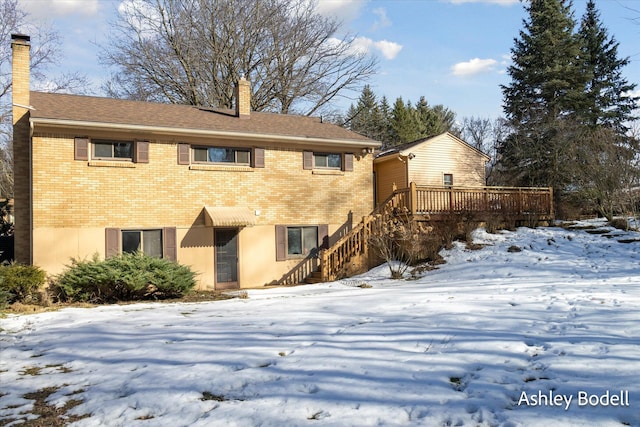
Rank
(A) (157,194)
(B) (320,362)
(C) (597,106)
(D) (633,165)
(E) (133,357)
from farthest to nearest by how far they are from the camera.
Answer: (C) (597,106), (D) (633,165), (A) (157,194), (E) (133,357), (B) (320,362)

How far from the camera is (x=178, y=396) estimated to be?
4.68 meters

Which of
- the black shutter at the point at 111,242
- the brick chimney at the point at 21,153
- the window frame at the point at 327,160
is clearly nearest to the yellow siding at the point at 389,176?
the window frame at the point at 327,160

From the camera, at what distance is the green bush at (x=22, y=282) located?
38.3 ft

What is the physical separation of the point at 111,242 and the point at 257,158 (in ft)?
18.4

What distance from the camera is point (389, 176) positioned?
22469 mm

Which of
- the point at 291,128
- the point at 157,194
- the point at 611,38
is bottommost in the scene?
the point at 157,194

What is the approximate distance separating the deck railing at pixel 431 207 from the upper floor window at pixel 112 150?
746 cm

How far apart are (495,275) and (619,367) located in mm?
8507

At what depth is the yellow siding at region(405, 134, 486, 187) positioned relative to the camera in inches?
859

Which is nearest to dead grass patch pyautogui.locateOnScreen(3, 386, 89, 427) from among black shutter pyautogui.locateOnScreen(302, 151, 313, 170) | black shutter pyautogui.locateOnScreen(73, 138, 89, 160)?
black shutter pyautogui.locateOnScreen(73, 138, 89, 160)

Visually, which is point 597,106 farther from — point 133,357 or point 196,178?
point 133,357

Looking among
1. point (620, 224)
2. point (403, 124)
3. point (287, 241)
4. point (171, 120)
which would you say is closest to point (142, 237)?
point (171, 120)

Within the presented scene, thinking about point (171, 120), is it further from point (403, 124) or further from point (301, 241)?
point (403, 124)

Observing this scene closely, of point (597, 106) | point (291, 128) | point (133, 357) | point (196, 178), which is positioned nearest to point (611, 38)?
point (597, 106)
